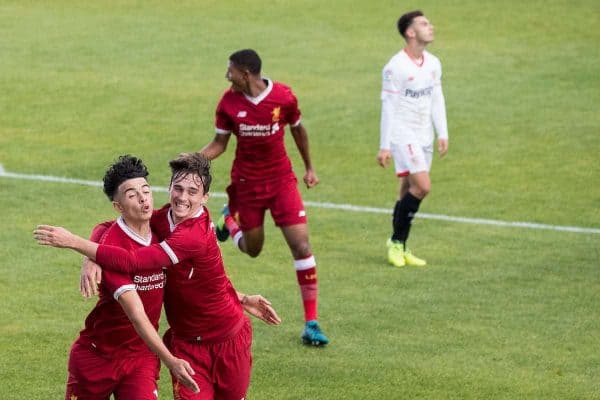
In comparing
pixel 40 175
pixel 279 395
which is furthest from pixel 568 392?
pixel 40 175

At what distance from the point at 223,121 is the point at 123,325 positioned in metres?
4.43

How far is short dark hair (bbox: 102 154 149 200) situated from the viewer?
26.0ft

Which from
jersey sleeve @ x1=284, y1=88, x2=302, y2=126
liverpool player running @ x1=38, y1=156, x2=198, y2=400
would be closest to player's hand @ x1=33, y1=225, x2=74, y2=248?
liverpool player running @ x1=38, y1=156, x2=198, y2=400

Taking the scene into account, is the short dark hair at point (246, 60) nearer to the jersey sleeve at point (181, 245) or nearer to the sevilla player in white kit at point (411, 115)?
the sevilla player in white kit at point (411, 115)

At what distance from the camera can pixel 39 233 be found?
23.9 feet

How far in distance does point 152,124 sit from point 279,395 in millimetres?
11464

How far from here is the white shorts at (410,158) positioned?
47.3 ft

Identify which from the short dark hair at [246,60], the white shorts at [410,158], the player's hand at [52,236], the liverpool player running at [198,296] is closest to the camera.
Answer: the player's hand at [52,236]

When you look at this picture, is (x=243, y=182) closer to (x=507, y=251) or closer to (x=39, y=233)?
(x=507, y=251)

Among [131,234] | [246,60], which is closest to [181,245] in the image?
[131,234]

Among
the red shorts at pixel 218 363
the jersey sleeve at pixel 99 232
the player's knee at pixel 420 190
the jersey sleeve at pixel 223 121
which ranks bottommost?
the player's knee at pixel 420 190

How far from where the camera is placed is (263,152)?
40.5 ft

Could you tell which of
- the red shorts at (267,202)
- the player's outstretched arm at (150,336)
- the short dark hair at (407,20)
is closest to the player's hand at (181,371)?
the player's outstretched arm at (150,336)

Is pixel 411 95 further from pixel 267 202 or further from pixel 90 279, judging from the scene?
pixel 90 279
